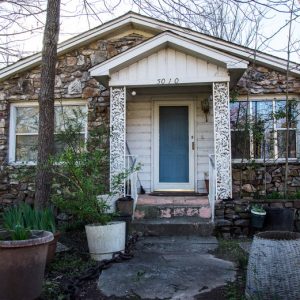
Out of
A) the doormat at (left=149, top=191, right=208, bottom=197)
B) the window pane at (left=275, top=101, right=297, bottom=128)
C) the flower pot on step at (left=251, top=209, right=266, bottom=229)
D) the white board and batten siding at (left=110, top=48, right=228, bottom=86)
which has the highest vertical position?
the white board and batten siding at (left=110, top=48, right=228, bottom=86)

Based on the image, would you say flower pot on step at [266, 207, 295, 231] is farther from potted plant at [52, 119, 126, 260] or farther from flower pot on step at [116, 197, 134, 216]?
potted plant at [52, 119, 126, 260]

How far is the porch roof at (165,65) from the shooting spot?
7.51 m

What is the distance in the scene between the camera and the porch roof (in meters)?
7.51

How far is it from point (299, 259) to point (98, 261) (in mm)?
2825

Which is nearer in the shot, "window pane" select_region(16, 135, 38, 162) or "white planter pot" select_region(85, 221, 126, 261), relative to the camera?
"white planter pot" select_region(85, 221, 126, 261)

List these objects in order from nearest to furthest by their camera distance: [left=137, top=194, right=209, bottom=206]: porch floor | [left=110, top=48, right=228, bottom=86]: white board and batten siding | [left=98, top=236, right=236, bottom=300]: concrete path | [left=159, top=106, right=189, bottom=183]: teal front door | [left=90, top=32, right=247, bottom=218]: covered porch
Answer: [left=98, top=236, right=236, bottom=300]: concrete path, [left=90, top=32, right=247, bottom=218]: covered porch, [left=110, top=48, right=228, bottom=86]: white board and batten siding, [left=137, top=194, right=209, bottom=206]: porch floor, [left=159, top=106, right=189, bottom=183]: teal front door

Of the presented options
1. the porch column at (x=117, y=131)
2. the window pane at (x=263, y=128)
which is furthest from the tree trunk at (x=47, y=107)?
the window pane at (x=263, y=128)

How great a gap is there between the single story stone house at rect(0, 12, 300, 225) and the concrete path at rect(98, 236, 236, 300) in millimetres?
2661

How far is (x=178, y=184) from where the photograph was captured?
910cm

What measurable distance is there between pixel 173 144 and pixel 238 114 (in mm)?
1652

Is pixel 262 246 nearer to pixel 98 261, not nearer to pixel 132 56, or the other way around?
pixel 98 261

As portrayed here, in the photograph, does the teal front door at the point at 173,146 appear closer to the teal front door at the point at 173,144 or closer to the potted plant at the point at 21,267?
the teal front door at the point at 173,144

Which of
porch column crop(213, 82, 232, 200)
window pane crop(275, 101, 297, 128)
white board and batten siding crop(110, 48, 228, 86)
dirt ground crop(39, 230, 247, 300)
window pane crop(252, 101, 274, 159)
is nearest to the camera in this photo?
dirt ground crop(39, 230, 247, 300)

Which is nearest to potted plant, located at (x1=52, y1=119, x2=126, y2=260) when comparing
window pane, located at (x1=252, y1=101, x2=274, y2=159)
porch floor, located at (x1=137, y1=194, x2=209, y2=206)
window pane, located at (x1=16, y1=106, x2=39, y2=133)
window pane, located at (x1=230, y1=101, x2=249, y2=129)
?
porch floor, located at (x1=137, y1=194, x2=209, y2=206)
